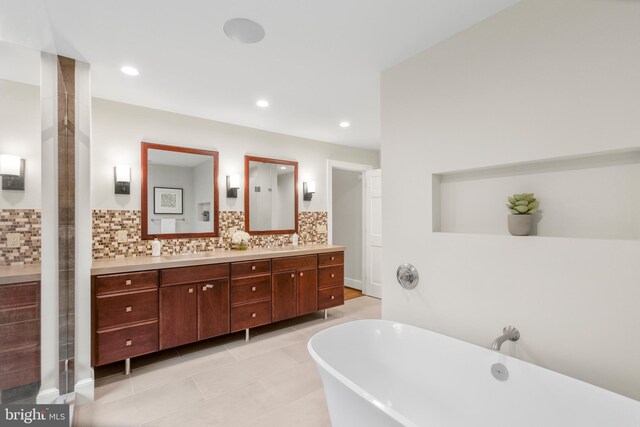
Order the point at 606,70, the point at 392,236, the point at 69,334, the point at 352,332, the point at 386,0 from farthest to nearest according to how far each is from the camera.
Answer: the point at 392,236 → the point at 69,334 → the point at 352,332 → the point at 386,0 → the point at 606,70

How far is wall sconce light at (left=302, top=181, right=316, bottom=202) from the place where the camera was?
4.38 m

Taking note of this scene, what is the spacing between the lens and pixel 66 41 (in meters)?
2.01

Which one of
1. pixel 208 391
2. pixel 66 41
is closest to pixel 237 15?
Answer: pixel 66 41

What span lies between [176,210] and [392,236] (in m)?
2.37

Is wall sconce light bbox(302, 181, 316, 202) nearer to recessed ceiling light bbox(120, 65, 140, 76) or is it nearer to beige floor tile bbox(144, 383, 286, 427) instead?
recessed ceiling light bbox(120, 65, 140, 76)

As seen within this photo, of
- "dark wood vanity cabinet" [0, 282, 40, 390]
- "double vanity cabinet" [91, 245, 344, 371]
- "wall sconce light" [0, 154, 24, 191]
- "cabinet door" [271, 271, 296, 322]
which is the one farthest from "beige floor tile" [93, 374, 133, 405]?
"wall sconce light" [0, 154, 24, 191]

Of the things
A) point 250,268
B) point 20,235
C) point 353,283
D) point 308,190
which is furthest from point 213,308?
point 353,283

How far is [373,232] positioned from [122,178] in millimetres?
3449

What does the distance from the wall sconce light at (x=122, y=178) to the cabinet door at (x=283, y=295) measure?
1756 mm

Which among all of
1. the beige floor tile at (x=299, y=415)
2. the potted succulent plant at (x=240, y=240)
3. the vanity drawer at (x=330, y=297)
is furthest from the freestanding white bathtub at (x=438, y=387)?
the potted succulent plant at (x=240, y=240)

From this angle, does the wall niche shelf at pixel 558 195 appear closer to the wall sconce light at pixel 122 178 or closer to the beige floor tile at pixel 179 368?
the beige floor tile at pixel 179 368

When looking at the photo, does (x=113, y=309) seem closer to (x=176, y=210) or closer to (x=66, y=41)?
(x=176, y=210)

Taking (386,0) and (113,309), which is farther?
(113,309)

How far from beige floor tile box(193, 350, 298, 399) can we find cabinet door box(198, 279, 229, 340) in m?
0.40
